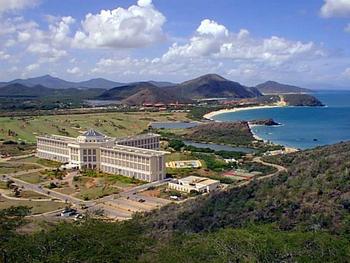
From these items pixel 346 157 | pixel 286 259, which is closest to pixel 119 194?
pixel 346 157

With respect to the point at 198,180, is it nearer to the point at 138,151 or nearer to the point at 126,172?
the point at 138,151

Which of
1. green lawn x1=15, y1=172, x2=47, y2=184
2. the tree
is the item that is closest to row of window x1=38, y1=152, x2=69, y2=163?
green lawn x1=15, y1=172, x2=47, y2=184

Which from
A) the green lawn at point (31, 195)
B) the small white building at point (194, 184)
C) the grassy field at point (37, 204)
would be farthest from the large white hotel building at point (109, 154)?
the grassy field at point (37, 204)

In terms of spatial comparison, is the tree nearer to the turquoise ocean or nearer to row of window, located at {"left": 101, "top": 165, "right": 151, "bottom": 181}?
row of window, located at {"left": 101, "top": 165, "right": 151, "bottom": 181}

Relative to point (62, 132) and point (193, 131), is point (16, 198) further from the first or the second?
point (193, 131)

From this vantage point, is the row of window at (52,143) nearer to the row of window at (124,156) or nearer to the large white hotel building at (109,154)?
the large white hotel building at (109,154)

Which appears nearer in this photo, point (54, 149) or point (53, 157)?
point (54, 149)

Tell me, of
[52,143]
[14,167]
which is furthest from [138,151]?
[14,167]
